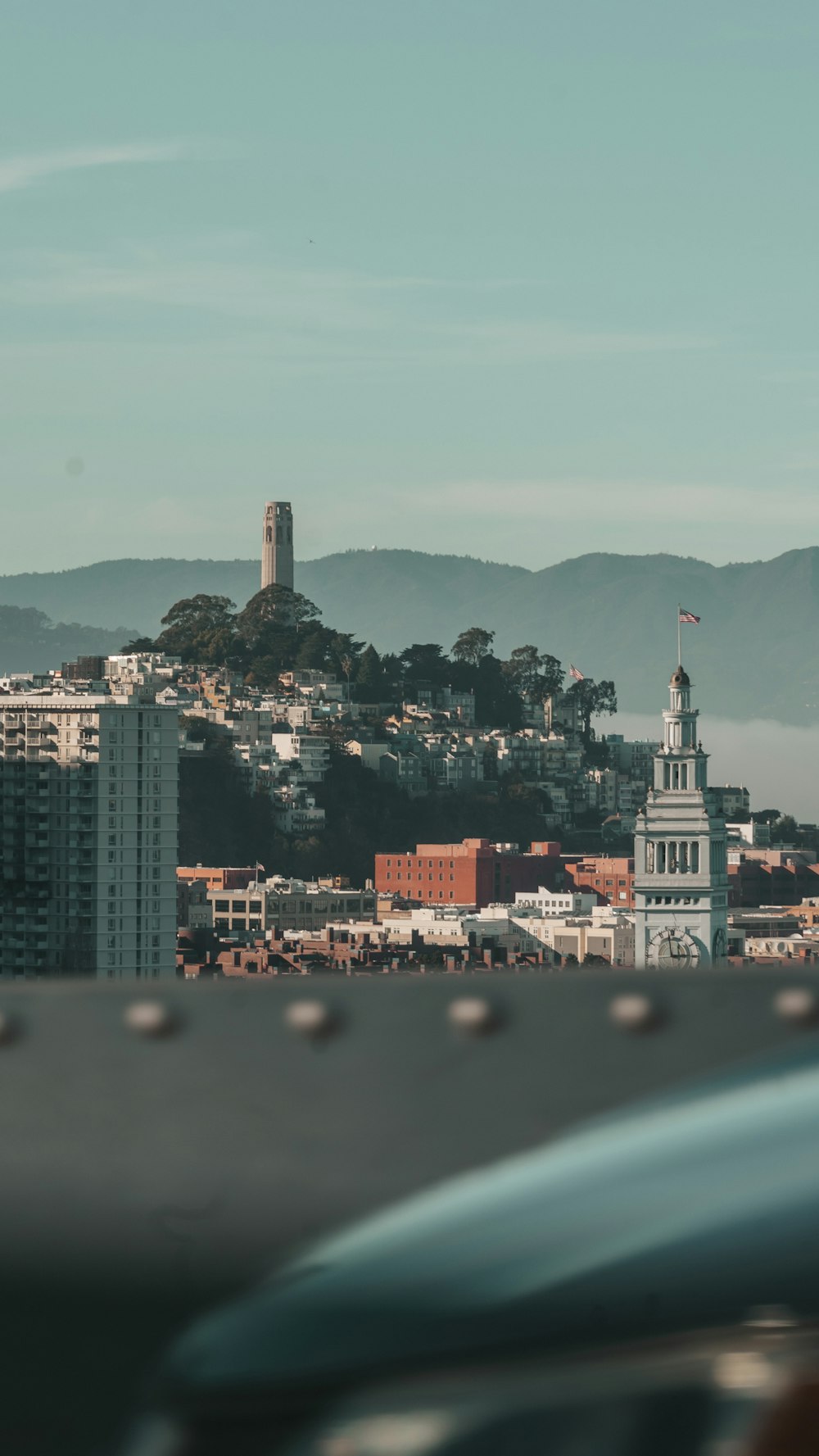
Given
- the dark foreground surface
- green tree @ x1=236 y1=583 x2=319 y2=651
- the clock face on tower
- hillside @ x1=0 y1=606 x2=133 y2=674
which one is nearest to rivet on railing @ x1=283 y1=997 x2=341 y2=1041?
the dark foreground surface

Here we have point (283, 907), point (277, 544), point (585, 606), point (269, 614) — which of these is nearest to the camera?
point (283, 907)

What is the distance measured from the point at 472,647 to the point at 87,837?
1087 inches

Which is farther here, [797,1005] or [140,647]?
[140,647]

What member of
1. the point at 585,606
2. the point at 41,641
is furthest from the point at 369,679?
the point at 585,606

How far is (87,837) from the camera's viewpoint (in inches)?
1497

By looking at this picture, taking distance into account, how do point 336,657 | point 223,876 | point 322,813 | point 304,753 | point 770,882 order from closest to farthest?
1. point 223,876
2. point 770,882
3. point 322,813
4. point 304,753
5. point 336,657

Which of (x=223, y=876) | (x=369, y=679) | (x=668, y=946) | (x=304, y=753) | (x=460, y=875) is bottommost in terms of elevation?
(x=668, y=946)

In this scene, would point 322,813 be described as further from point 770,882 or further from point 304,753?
point 770,882

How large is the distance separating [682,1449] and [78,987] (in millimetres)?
518

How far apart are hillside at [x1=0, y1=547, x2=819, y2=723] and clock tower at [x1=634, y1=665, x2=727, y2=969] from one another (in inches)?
2424

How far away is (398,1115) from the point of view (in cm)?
89

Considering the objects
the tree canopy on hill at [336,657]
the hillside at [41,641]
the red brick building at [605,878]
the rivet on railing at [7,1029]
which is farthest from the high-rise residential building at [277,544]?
the rivet on railing at [7,1029]

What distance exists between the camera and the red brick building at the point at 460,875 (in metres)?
45.5

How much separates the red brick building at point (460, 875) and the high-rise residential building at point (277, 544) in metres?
29.6
